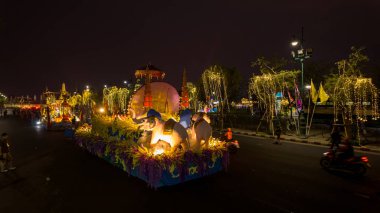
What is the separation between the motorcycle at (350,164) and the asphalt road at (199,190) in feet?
0.88

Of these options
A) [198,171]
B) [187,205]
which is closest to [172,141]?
[198,171]

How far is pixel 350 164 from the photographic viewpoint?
785 centimetres

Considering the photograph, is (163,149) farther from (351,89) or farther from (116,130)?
(351,89)

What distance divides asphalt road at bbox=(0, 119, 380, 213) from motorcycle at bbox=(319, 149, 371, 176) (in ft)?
0.88

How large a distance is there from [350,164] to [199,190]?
4962 millimetres

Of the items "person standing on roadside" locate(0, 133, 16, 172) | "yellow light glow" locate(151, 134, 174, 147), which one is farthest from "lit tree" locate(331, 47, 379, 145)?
"person standing on roadside" locate(0, 133, 16, 172)

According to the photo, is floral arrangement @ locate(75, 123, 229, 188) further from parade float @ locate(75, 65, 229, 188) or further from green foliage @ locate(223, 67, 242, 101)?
green foliage @ locate(223, 67, 242, 101)

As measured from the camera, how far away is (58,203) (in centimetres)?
577

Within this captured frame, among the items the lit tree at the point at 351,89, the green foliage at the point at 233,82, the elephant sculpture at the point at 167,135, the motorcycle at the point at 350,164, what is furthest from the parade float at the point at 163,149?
the green foliage at the point at 233,82

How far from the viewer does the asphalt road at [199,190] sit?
18.3ft

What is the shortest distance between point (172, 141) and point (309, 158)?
21.1 feet

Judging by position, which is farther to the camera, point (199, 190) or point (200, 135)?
point (200, 135)

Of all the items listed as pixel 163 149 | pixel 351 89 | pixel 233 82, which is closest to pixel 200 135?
pixel 163 149

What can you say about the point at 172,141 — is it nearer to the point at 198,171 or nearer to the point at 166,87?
the point at 198,171
